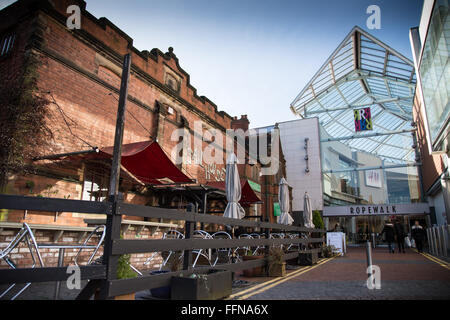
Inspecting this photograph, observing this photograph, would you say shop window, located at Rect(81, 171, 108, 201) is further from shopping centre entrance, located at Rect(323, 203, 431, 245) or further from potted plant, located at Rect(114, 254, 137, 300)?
shopping centre entrance, located at Rect(323, 203, 431, 245)

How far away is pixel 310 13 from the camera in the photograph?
30.8ft

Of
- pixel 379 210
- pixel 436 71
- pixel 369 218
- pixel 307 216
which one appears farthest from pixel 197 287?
pixel 369 218

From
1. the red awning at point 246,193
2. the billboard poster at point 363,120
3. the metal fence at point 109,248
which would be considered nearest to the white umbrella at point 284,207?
the red awning at point 246,193

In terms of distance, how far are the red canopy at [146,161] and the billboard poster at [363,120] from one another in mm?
22864

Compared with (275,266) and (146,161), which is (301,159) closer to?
(146,161)

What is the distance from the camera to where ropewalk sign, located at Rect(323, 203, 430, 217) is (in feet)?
79.7

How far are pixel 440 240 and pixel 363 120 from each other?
1817 centimetres

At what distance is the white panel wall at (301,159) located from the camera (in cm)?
2994

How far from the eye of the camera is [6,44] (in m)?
8.95

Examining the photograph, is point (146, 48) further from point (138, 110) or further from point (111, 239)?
point (111, 239)

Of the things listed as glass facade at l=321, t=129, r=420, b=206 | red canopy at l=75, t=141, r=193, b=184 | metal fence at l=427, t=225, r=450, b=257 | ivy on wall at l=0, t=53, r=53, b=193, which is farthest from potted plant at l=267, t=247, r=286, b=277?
glass facade at l=321, t=129, r=420, b=206

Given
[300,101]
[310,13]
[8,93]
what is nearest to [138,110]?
[8,93]

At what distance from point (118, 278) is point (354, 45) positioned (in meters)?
25.5

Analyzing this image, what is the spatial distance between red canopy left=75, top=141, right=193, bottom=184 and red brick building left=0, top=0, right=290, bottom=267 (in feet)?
1.58
